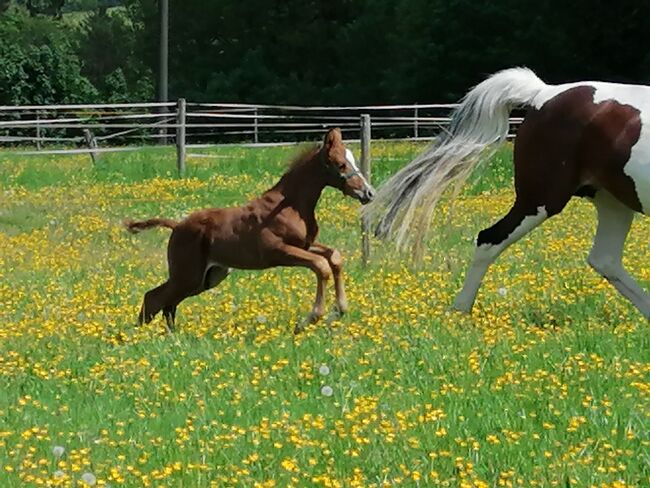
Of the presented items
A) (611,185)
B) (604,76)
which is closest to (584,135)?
(611,185)

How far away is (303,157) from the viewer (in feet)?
30.9

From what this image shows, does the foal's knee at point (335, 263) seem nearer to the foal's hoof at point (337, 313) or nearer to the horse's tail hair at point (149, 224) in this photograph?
the foal's hoof at point (337, 313)

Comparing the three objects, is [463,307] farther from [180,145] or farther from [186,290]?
[180,145]

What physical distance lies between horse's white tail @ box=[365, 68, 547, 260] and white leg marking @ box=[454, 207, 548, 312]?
1.47 feet

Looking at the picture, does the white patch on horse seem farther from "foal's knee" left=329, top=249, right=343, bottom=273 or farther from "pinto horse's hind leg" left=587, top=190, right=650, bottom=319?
"foal's knee" left=329, top=249, right=343, bottom=273

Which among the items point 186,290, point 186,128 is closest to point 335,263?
point 186,290

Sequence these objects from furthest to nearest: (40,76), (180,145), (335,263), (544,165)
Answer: (40,76)
(180,145)
(544,165)
(335,263)

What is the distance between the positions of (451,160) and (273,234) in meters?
1.61

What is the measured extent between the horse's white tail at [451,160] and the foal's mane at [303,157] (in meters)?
0.58

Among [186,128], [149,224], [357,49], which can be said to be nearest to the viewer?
[149,224]

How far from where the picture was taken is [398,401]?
6.56m

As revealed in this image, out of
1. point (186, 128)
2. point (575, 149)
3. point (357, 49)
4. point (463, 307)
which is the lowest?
point (186, 128)

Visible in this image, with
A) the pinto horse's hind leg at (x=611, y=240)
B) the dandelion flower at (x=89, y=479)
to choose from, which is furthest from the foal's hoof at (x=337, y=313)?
the dandelion flower at (x=89, y=479)

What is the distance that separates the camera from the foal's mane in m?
9.36
